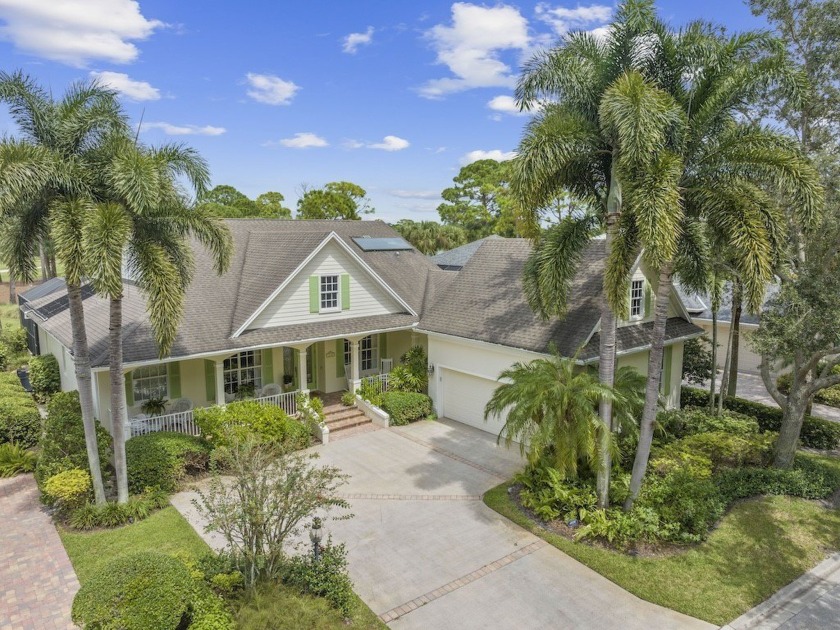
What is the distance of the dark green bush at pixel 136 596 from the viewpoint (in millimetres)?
7715

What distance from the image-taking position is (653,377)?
39.7ft

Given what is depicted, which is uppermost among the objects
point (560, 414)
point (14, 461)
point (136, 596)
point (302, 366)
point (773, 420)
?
point (560, 414)

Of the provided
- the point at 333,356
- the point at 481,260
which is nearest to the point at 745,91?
the point at 481,260

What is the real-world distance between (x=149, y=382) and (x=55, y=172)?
8096 millimetres

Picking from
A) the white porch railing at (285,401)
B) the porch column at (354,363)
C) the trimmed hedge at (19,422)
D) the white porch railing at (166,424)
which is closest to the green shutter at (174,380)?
the white porch railing at (166,424)

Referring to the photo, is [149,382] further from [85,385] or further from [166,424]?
[85,385]

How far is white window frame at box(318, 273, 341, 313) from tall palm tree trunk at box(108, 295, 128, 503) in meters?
7.83

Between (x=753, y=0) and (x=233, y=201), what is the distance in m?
64.9

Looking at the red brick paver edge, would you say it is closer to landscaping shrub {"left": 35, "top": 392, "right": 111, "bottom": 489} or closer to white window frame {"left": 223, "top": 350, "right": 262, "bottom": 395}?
landscaping shrub {"left": 35, "top": 392, "right": 111, "bottom": 489}

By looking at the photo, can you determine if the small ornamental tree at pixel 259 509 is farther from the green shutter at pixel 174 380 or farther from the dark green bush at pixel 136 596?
the green shutter at pixel 174 380

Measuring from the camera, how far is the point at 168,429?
52.6 ft

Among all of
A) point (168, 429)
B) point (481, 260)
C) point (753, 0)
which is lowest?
point (168, 429)

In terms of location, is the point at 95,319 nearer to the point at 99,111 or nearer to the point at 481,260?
the point at 99,111

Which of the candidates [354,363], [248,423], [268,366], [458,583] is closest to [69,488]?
[248,423]
